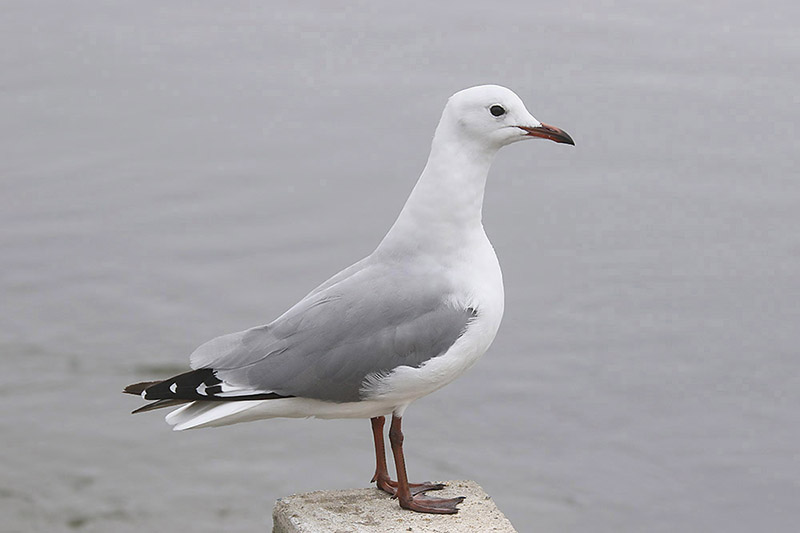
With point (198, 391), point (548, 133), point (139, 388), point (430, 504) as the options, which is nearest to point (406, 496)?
point (430, 504)

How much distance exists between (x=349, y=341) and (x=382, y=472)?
0.72 meters

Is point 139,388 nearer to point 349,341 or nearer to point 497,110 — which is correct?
point 349,341

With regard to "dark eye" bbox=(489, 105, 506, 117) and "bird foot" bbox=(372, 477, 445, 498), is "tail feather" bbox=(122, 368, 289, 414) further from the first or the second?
"dark eye" bbox=(489, 105, 506, 117)

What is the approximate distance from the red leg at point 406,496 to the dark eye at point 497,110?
3.63 feet

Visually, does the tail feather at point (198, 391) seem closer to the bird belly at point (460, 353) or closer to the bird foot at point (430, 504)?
the bird belly at point (460, 353)

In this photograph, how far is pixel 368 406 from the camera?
414cm

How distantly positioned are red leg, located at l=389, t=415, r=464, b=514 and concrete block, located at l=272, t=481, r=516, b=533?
0.08 ft

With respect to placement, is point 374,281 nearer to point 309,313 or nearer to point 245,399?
point 309,313

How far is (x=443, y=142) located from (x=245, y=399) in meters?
1.08

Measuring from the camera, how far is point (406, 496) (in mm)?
4375

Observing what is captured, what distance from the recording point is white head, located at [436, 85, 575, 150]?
13.2ft

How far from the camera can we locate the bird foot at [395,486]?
4.52 meters

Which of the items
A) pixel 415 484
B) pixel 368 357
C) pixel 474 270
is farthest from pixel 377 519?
pixel 474 270

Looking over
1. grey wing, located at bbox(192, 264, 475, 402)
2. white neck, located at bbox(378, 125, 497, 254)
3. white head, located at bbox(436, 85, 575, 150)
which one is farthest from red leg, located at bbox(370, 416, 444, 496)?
white head, located at bbox(436, 85, 575, 150)
